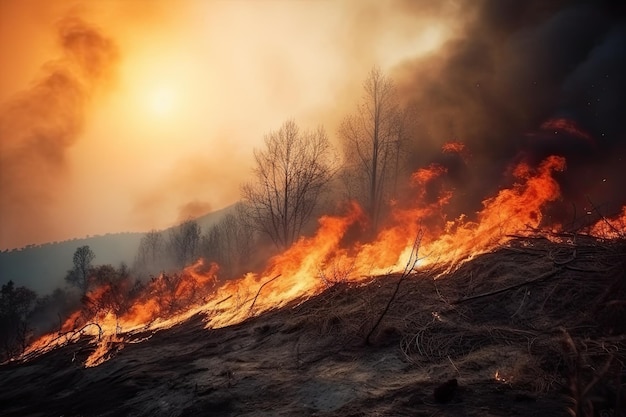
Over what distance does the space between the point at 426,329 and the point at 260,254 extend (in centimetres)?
4896

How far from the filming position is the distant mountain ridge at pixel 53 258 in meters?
143

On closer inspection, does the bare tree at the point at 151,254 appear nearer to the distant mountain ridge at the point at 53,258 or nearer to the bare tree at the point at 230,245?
the bare tree at the point at 230,245

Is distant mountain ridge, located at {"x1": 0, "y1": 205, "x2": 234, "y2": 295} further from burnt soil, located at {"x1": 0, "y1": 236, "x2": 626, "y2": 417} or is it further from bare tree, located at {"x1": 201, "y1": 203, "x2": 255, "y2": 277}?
burnt soil, located at {"x1": 0, "y1": 236, "x2": 626, "y2": 417}

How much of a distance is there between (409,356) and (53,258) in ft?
719

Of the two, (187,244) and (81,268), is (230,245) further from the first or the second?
(81,268)

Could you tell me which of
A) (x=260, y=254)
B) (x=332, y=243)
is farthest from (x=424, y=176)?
(x=260, y=254)

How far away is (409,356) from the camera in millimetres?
5824

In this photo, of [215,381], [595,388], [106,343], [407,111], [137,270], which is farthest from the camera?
[137,270]

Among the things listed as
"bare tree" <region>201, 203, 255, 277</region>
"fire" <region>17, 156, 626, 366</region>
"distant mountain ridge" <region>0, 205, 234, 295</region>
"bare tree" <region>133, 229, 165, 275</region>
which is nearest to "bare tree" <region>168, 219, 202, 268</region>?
"bare tree" <region>201, 203, 255, 277</region>

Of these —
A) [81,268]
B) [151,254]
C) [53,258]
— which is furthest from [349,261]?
[53,258]

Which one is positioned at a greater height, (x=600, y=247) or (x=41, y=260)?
(x=41, y=260)

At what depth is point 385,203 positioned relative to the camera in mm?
32188

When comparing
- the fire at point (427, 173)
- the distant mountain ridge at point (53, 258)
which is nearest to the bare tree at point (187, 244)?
the fire at point (427, 173)

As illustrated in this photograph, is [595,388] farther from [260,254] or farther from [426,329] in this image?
[260,254]
